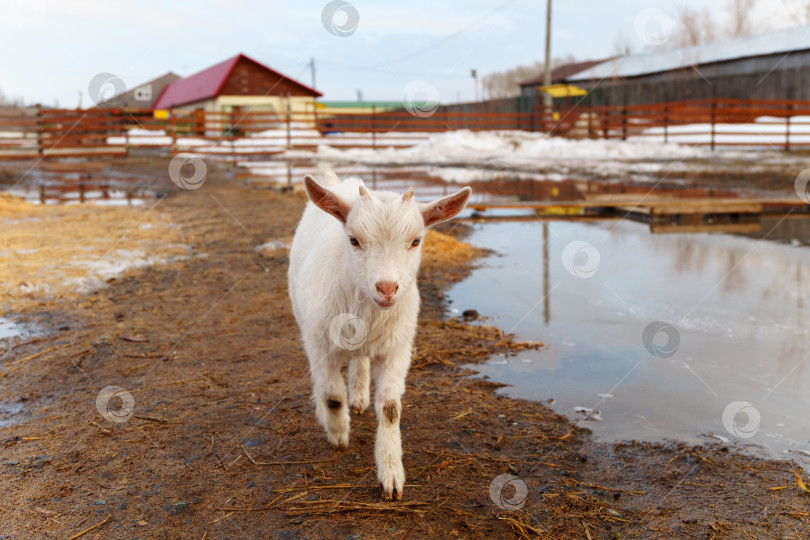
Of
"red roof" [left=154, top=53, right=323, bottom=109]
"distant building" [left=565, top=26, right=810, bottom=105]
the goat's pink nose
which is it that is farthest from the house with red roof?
the goat's pink nose

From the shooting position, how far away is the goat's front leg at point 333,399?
374 centimetres

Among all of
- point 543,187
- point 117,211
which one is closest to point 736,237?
point 543,187

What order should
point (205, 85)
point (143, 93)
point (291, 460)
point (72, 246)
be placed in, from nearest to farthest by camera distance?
point (291, 460), point (72, 246), point (205, 85), point (143, 93)

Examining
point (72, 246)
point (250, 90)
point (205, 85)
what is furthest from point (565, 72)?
point (72, 246)

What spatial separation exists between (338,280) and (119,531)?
1604 millimetres

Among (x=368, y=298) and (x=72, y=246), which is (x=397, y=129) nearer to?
(x=72, y=246)

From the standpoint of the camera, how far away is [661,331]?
5688 mm

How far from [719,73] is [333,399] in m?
40.9

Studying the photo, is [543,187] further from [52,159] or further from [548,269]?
[52,159]

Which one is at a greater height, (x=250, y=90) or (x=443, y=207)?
(x=250, y=90)

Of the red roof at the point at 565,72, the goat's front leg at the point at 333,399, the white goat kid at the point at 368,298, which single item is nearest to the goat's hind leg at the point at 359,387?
the white goat kid at the point at 368,298

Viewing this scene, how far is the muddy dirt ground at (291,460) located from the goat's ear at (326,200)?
136cm

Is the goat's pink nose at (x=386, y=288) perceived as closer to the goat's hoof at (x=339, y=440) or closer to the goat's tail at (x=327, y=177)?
the goat's hoof at (x=339, y=440)

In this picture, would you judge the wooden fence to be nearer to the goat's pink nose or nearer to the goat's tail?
the goat's tail
